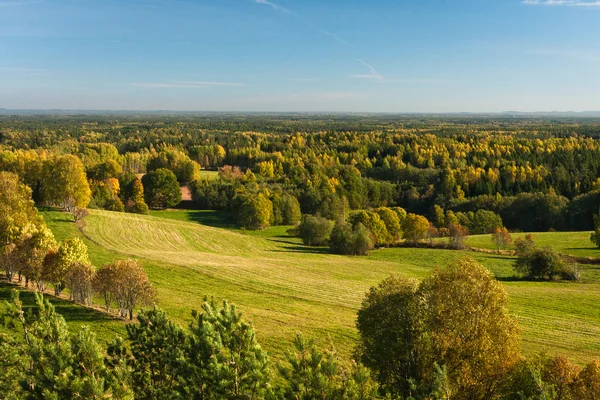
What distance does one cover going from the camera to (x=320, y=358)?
46.7 feet

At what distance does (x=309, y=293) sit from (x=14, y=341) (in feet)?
104

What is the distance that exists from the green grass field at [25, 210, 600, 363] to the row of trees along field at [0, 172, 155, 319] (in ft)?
9.29

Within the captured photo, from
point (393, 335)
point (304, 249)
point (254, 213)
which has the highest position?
point (393, 335)

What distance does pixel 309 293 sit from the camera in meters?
45.2

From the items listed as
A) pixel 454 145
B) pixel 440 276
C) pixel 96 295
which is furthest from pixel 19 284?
pixel 454 145

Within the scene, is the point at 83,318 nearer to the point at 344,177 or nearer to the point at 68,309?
the point at 68,309

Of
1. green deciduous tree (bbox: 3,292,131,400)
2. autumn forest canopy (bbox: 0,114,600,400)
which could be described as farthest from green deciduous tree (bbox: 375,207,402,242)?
green deciduous tree (bbox: 3,292,131,400)

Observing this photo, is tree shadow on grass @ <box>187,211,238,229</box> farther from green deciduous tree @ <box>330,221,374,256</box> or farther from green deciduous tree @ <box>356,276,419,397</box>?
green deciduous tree @ <box>356,276,419,397</box>

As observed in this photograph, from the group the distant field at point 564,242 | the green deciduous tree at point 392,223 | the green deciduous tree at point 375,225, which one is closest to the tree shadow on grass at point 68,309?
the green deciduous tree at point 375,225

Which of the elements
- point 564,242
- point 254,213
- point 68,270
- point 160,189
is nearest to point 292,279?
point 68,270

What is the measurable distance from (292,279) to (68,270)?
954 inches

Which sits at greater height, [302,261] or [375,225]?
[375,225]

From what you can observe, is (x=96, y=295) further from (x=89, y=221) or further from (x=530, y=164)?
(x=530, y=164)

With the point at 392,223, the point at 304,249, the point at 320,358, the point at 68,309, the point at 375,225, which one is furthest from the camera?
the point at 392,223
